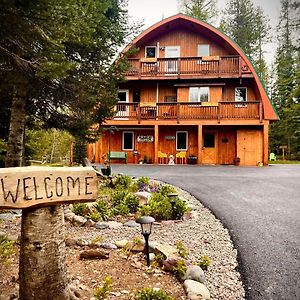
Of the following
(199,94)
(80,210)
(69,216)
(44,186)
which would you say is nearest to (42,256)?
(44,186)

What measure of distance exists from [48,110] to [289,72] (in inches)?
1054

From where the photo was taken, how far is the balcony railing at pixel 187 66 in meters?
16.9

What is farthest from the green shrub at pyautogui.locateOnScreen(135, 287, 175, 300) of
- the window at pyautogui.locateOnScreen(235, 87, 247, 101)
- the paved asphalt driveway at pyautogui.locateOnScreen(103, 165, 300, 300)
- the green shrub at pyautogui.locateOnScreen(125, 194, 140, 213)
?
the window at pyautogui.locateOnScreen(235, 87, 247, 101)

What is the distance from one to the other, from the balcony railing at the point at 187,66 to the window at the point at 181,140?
138 inches

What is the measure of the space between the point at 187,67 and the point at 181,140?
435 cm

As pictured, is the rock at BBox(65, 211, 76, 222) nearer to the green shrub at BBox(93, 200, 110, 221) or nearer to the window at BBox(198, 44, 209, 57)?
the green shrub at BBox(93, 200, 110, 221)

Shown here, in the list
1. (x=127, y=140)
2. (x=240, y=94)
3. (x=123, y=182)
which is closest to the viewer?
(x=123, y=182)

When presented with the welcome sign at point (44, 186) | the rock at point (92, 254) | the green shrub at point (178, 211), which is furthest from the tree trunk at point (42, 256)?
the green shrub at point (178, 211)

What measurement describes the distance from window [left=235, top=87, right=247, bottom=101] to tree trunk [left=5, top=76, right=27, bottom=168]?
1427 cm

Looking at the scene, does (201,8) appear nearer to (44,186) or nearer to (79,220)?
(79,220)

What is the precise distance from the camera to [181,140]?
58.3ft

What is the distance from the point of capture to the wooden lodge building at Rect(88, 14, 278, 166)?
16.2 metres

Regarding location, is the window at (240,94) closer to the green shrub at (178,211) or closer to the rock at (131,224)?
the green shrub at (178,211)

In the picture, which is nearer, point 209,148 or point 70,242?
point 70,242
